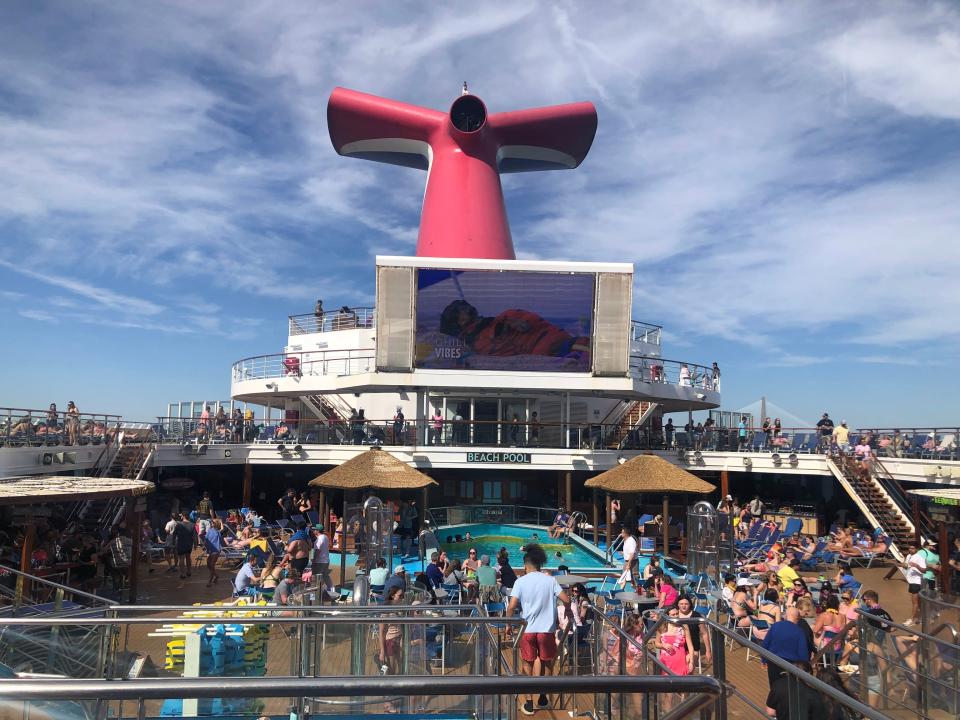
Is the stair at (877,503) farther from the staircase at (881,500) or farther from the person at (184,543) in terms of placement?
the person at (184,543)

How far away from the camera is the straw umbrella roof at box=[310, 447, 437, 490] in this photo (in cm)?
1515

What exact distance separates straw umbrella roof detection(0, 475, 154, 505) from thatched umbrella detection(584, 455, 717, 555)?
942cm

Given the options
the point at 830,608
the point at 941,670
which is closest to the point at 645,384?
the point at 830,608

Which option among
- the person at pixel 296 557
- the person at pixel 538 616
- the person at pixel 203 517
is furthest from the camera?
the person at pixel 203 517

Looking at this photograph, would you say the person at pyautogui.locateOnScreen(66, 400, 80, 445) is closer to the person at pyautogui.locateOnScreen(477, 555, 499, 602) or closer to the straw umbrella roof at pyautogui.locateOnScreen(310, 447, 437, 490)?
the straw umbrella roof at pyautogui.locateOnScreen(310, 447, 437, 490)

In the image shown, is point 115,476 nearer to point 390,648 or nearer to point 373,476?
point 373,476

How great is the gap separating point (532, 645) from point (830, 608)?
4.34 metres

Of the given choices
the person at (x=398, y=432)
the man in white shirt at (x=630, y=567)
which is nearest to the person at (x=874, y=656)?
the man in white shirt at (x=630, y=567)

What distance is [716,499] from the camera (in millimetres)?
26969

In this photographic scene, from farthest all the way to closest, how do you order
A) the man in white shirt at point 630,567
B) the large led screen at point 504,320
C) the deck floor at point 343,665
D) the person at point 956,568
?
the large led screen at point 504,320
the man in white shirt at point 630,567
the person at point 956,568
the deck floor at point 343,665

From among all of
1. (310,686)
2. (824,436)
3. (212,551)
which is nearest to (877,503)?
(824,436)

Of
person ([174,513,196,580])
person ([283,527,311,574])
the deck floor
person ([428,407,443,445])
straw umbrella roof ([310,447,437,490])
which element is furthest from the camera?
person ([428,407,443,445])

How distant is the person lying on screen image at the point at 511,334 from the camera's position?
72.9ft

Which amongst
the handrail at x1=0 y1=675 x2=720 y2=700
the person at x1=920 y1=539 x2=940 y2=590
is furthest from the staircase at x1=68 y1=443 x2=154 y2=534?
the person at x1=920 y1=539 x2=940 y2=590
